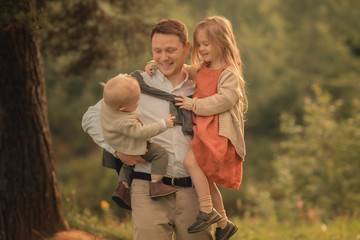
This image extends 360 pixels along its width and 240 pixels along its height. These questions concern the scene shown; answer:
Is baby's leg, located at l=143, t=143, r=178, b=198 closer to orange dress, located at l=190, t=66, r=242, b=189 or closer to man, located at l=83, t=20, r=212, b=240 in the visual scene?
man, located at l=83, t=20, r=212, b=240

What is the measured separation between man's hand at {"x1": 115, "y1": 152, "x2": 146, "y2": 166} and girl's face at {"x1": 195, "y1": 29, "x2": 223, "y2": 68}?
81 centimetres

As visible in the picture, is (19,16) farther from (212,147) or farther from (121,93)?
(212,147)

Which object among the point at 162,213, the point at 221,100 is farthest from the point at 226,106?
the point at 162,213

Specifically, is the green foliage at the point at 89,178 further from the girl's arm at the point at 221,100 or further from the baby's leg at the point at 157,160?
the girl's arm at the point at 221,100

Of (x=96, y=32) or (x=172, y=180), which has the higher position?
(x=96, y=32)

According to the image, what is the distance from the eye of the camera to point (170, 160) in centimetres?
294

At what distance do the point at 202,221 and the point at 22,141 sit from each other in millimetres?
2194

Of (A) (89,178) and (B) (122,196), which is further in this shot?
(A) (89,178)

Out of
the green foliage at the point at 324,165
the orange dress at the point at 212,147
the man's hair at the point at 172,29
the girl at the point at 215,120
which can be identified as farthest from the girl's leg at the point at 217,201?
the green foliage at the point at 324,165

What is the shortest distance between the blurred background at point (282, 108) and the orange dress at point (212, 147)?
21.1 feet

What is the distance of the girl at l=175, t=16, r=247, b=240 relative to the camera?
9.35 ft

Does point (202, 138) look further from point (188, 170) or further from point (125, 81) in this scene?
point (125, 81)

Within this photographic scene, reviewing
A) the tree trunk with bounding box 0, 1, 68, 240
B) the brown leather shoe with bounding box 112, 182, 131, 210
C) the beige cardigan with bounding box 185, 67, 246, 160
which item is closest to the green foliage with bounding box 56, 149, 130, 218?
the tree trunk with bounding box 0, 1, 68, 240

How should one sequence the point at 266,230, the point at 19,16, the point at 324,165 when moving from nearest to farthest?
the point at 19,16 → the point at 266,230 → the point at 324,165
